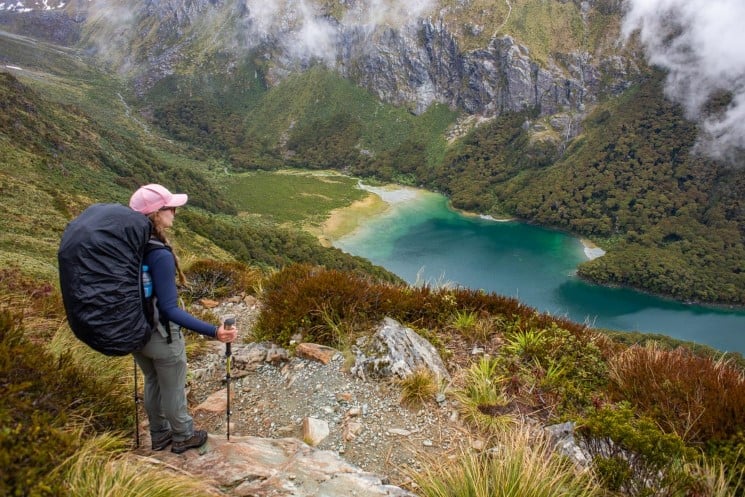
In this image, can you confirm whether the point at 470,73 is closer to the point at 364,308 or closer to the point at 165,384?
the point at 364,308

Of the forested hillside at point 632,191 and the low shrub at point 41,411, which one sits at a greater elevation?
the forested hillside at point 632,191

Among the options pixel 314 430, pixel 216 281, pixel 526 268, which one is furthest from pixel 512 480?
pixel 526 268

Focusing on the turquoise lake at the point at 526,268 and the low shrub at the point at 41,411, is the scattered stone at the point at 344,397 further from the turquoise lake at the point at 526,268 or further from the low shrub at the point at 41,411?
the turquoise lake at the point at 526,268

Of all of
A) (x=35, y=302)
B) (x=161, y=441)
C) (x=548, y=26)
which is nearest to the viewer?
(x=161, y=441)

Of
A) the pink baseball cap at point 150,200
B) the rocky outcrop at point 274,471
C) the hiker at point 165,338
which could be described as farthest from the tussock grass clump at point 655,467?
the pink baseball cap at point 150,200

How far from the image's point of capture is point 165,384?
3631mm

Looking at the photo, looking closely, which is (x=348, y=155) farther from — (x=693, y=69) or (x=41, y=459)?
(x=41, y=459)

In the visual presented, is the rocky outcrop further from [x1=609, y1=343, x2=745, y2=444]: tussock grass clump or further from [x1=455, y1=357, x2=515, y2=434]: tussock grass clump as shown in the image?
[x1=609, y1=343, x2=745, y2=444]: tussock grass clump

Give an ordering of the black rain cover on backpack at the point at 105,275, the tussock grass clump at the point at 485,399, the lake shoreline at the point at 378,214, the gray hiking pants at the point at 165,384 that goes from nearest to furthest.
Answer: the black rain cover on backpack at the point at 105,275, the gray hiking pants at the point at 165,384, the tussock grass clump at the point at 485,399, the lake shoreline at the point at 378,214

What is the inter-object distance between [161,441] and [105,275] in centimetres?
176

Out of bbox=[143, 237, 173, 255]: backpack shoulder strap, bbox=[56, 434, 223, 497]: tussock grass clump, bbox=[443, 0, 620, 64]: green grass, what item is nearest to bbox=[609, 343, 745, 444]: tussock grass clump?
bbox=[56, 434, 223, 497]: tussock grass clump

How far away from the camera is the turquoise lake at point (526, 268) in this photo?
60000 mm

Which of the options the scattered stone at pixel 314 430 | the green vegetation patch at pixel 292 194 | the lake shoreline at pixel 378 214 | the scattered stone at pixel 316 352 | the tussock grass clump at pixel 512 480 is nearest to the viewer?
the tussock grass clump at pixel 512 480

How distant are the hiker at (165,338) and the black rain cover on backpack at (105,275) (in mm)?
176
